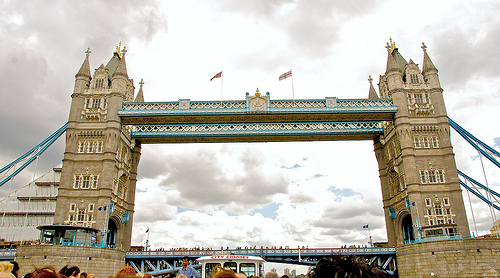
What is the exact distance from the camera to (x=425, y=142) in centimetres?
4219

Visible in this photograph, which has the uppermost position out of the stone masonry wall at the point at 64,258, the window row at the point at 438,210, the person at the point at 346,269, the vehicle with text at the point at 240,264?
the window row at the point at 438,210

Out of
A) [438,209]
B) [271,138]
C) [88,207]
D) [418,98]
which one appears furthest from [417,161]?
[88,207]

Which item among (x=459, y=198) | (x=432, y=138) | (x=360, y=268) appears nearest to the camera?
(x=360, y=268)

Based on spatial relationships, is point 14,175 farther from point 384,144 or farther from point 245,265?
point 384,144

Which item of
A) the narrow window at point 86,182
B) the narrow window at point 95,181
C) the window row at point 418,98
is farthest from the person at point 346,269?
the window row at point 418,98

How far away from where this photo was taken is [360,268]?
Answer: 3393 millimetres

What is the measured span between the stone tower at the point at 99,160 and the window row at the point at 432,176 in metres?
34.0

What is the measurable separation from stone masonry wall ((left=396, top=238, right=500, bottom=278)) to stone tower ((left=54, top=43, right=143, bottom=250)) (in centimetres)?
3204

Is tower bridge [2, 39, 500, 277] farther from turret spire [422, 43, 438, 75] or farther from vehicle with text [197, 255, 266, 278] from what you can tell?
vehicle with text [197, 255, 266, 278]

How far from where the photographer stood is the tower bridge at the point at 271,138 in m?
38.8

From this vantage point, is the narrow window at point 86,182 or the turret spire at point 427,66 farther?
the turret spire at point 427,66

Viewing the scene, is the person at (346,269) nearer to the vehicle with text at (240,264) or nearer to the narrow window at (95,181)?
the vehicle with text at (240,264)

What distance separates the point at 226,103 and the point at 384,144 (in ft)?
68.6

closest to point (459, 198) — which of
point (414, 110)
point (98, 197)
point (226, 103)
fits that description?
point (414, 110)
